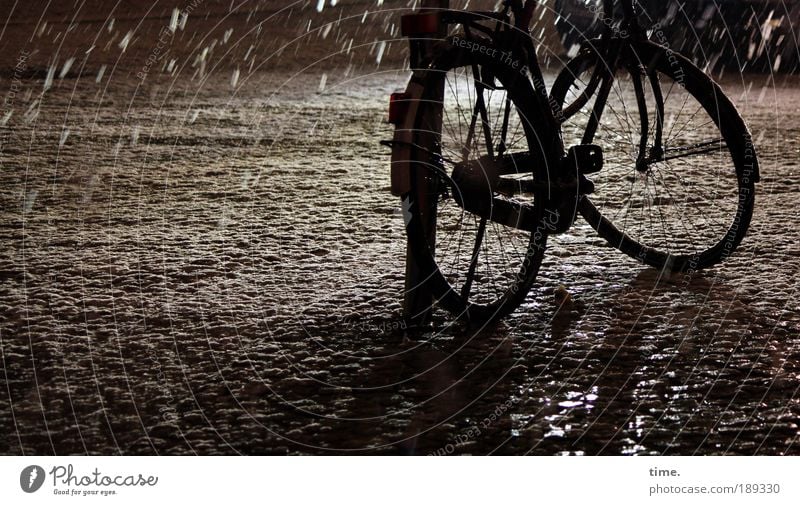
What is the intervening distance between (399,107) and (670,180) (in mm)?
2840

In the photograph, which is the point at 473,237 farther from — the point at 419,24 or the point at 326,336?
the point at 419,24

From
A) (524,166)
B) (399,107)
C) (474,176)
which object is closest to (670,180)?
(524,166)

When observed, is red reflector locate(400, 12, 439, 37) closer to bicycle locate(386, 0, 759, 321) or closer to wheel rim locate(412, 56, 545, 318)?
bicycle locate(386, 0, 759, 321)

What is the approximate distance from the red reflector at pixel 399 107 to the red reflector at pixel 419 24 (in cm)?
21

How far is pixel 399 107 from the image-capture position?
3.54 metres

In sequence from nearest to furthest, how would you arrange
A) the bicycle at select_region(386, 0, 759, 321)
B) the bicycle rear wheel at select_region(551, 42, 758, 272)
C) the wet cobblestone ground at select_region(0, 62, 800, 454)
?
the wet cobblestone ground at select_region(0, 62, 800, 454) → the bicycle at select_region(386, 0, 759, 321) → the bicycle rear wheel at select_region(551, 42, 758, 272)

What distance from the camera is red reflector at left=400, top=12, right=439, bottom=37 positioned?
11.4ft

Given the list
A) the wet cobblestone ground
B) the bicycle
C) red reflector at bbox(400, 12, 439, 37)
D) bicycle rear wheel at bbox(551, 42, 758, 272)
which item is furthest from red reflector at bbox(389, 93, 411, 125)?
bicycle rear wheel at bbox(551, 42, 758, 272)

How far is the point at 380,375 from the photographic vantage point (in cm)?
346

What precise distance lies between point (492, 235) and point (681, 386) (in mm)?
1597

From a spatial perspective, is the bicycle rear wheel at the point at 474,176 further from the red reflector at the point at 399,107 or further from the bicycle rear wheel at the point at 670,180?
the bicycle rear wheel at the point at 670,180

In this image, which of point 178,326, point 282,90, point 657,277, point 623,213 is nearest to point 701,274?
point 657,277

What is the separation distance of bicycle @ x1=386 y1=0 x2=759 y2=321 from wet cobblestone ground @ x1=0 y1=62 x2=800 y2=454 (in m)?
0.21

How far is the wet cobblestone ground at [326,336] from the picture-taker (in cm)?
309
